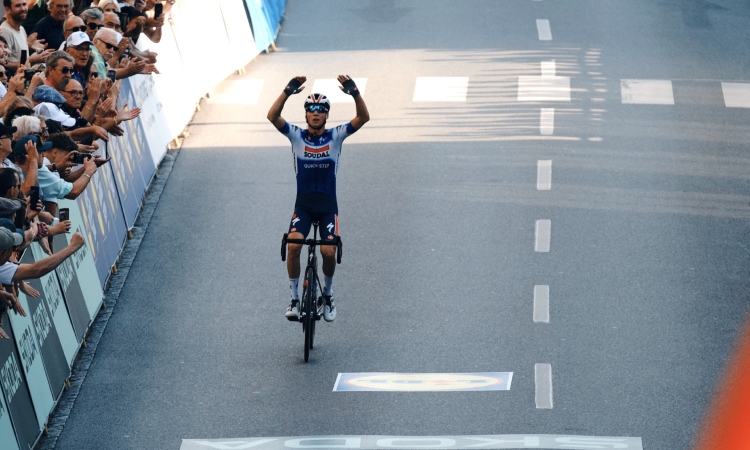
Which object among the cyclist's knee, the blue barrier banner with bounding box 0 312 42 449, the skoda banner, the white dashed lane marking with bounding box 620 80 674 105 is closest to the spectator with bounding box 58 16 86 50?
the skoda banner

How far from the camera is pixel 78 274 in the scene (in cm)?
1352

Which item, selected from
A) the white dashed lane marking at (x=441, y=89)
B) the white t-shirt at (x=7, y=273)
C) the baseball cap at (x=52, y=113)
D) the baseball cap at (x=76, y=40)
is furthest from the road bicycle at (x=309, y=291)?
the white dashed lane marking at (x=441, y=89)

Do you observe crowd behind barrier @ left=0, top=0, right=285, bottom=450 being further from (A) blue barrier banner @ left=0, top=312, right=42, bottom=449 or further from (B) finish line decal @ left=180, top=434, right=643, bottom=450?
(B) finish line decal @ left=180, top=434, right=643, bottom=450

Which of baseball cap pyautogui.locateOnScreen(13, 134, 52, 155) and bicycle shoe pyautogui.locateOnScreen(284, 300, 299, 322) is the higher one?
baseball cap pyautogui.locateOnScreen(13, 134, 52, 155)

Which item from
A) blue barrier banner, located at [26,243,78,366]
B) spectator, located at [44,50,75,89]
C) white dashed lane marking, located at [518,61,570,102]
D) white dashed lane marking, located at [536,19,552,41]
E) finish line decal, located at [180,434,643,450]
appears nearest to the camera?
finish line decal, located at [180,434,643,450]

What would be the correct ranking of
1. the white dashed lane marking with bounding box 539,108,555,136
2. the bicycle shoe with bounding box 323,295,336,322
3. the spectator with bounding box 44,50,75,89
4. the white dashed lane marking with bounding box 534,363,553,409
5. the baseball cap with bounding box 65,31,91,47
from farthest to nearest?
1. the white dashed lane marking with bounding box 539,108,555,136
2. the baseball cap with bounding box 65,31,91,47
3. the spectator with bounding box 44,50,75,89
4. the bicycle shoe with bounding box 323,295,336,322
5. the white dashed lane marking with bounding box 534,363,553,409

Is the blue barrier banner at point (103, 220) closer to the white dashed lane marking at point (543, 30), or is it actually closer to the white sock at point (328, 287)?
the white sock at point (328, 287)

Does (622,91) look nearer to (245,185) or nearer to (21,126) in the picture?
(245,185)

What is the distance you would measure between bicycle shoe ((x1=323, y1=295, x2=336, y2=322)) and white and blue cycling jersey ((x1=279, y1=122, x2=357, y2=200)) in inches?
42.0

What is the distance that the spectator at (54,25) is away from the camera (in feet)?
52.1

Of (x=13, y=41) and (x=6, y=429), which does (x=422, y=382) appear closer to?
(x=6, y=429)

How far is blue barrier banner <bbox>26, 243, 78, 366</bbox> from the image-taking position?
1203cm

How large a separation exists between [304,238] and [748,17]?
16.3 metres

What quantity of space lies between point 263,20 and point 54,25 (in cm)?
925
